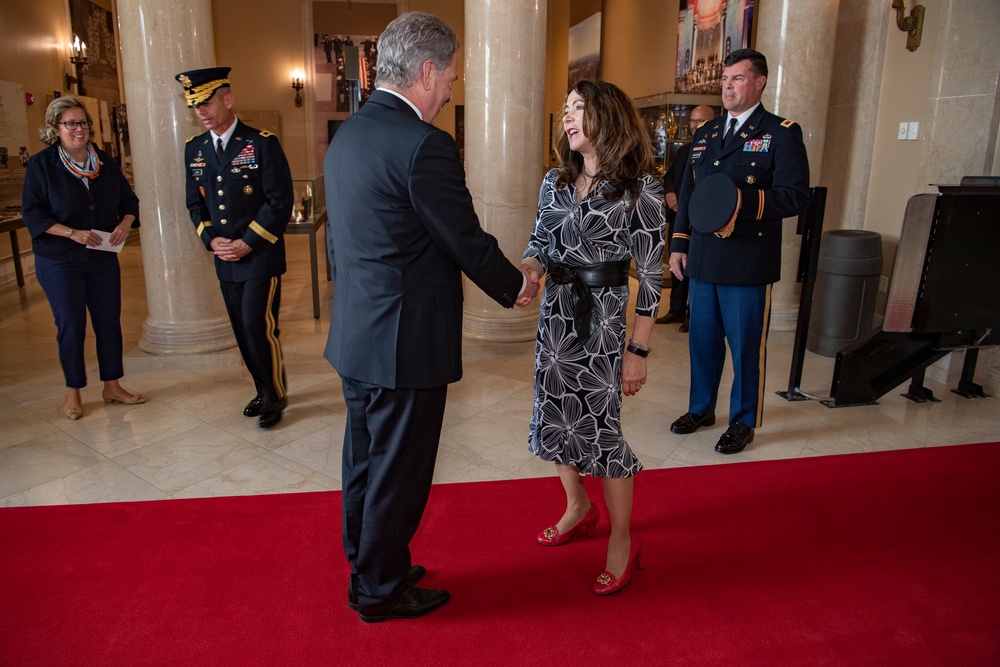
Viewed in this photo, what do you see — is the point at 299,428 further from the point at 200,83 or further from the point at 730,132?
the point at 730,132

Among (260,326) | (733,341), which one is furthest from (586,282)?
(260,326)

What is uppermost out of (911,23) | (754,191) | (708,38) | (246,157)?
(708,38)

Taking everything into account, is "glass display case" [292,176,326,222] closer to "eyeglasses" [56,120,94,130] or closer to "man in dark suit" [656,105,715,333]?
"eyeglasses" [56,120,94,130]

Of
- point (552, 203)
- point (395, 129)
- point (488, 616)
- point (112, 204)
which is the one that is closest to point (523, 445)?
point (488, 616)

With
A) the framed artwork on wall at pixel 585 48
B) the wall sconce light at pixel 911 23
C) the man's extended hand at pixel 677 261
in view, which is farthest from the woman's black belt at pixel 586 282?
→ the framed artwork on wall at pixel 585 48

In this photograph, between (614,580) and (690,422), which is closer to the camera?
(614,580)

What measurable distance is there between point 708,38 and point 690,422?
686 cm

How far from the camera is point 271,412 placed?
4.39 meters

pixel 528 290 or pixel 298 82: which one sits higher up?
pixel 298 82

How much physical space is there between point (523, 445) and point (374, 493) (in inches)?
71.3

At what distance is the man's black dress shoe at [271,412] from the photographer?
4.34m

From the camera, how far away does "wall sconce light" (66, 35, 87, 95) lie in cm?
1087

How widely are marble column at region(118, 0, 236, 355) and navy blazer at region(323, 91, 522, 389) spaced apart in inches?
133

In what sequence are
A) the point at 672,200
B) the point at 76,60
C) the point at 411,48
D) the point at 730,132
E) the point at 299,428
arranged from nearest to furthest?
the point at 411,48 → the point at 730,132 → the point at 299,428 → the point at 672,200 → the point at 76,60
